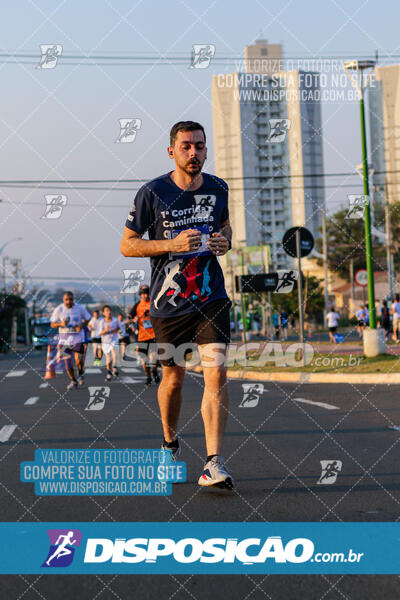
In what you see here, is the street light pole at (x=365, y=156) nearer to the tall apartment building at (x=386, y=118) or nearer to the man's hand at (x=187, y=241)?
the man's hand at (x=187, y=241)

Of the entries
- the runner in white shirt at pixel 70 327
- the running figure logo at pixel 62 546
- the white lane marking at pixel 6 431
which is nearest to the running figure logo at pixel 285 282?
the runner in white shirt at pixel 70 327

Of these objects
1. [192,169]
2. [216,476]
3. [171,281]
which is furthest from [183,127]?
[216,476]

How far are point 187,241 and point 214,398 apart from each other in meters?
0.96

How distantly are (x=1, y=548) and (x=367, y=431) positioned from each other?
488 cm

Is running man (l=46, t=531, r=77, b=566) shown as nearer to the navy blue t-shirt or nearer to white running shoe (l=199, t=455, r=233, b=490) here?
white running shoe (l=199, t=455, r=233, b=490)

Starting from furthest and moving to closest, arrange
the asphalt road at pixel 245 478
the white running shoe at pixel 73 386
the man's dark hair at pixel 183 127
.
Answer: the white running shoe at pixel 73 386 → the man's dark hair at pixel 183 127 → the asphalt road at pixel 245 478

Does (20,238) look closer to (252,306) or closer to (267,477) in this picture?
(252,306)

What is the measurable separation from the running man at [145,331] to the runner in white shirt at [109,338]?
2.32 metres

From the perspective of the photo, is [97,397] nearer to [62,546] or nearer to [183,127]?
[183,127]

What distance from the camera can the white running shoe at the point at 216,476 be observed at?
544cm

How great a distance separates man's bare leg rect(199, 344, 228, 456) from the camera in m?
5.68

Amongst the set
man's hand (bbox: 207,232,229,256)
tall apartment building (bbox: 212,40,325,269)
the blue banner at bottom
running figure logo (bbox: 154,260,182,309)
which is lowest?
the blue banner at bottom

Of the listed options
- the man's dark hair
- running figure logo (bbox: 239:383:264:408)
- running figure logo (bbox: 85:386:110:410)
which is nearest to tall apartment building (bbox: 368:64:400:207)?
running figure logo (bbox: 85:386:110:410)

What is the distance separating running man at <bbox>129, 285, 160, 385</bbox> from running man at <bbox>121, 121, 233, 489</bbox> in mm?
10900
